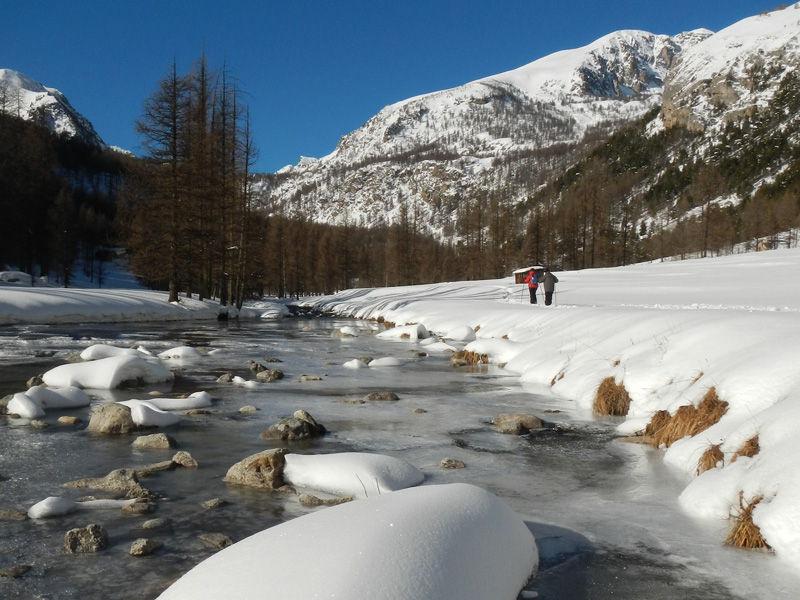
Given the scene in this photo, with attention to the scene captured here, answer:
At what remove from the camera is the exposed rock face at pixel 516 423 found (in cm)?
761

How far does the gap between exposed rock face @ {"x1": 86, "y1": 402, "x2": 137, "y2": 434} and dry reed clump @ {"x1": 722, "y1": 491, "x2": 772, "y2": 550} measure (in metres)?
6.42

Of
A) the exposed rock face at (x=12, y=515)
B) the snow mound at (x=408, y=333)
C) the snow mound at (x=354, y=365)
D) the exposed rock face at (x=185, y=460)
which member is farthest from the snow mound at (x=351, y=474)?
the snow mound at (x=408, y=333)

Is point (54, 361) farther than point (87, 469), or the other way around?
point (54, 361)

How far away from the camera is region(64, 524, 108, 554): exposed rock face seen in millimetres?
3943

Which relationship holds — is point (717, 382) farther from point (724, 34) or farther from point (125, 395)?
point (724, 34)

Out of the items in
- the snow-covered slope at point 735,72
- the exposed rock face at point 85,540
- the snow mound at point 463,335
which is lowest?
the exposed rock face at point 85,540

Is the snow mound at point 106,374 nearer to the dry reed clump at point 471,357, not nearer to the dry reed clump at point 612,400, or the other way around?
the dry reed clump at point 471,357

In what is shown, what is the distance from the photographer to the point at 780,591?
3537 millimetres

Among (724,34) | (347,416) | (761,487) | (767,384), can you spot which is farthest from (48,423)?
(724,34)

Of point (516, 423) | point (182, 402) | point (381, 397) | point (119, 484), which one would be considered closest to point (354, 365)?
point (381, 397)

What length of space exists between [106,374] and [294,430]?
491 cm

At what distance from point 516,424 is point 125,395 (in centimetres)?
634

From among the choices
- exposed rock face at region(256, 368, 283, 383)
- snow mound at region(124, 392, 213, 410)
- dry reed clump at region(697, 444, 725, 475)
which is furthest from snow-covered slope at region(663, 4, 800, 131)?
snow mound at region(124, 392, 213, 410)

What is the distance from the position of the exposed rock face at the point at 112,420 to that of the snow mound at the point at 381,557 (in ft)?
16.1
